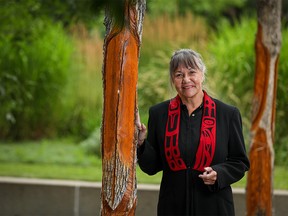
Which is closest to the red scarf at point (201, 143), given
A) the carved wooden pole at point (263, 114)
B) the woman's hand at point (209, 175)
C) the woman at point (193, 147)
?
the woman at point (193, 147)

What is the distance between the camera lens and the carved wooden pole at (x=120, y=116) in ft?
12.9

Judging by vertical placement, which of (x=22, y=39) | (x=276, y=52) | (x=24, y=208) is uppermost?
(x=22, y=39)

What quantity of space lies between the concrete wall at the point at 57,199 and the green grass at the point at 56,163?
2.14 feet

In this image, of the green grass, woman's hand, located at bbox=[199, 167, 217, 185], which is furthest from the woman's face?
the green grass

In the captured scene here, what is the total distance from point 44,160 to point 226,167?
5.40 meters

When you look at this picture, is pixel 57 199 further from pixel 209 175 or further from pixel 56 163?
pixel 209 175

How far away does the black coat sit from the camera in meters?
4.00

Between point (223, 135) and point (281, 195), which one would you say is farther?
point (281, 195)

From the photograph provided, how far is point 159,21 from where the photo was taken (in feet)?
40.9

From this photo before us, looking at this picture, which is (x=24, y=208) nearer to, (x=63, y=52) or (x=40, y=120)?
(x=40, y=120)

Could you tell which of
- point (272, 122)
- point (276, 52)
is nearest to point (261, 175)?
point (272, 122)

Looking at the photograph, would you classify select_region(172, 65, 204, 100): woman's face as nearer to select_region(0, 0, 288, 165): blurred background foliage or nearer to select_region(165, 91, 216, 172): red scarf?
select_region(165, 91, 216, 172): red scarf

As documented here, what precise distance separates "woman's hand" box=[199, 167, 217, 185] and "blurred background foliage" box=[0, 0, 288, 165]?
161 inches

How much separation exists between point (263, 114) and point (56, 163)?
12.5ft
